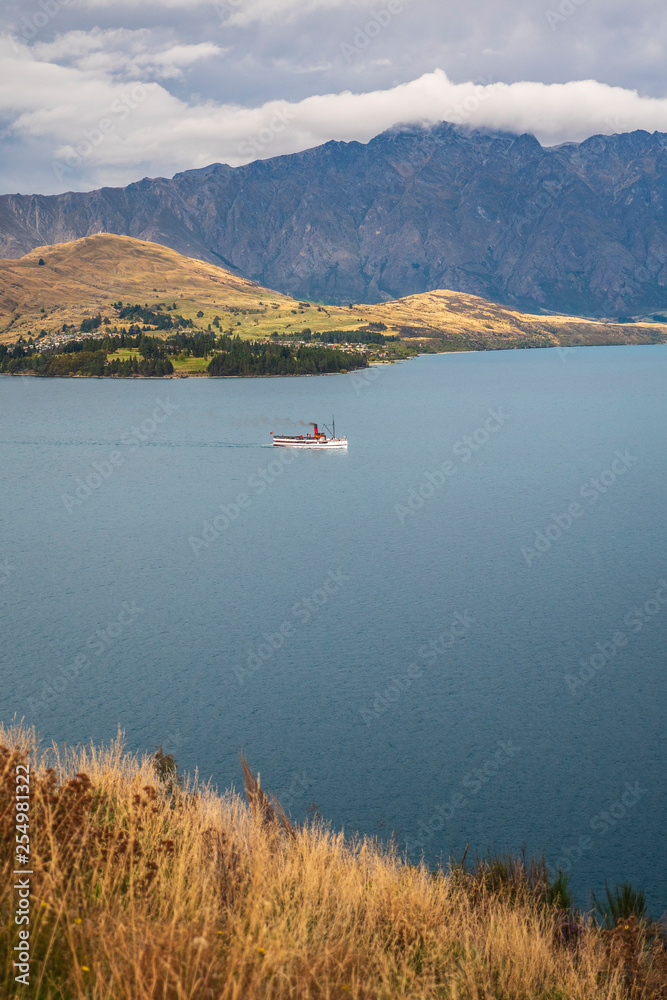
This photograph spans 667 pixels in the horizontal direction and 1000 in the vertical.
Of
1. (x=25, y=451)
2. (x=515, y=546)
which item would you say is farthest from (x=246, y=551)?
(x=25, y=451)

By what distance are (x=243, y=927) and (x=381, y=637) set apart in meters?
30.1

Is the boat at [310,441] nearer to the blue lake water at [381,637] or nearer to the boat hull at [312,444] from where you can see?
the boat hull at [312,444]

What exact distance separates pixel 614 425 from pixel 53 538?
93902 mm

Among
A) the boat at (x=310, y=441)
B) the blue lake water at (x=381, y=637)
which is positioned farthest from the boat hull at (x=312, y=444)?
the blue lake water at (x=381, y=637)

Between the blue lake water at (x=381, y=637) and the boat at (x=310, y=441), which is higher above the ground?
the boat at (x=310, y=441)

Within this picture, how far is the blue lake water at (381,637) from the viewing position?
2788 centimetres

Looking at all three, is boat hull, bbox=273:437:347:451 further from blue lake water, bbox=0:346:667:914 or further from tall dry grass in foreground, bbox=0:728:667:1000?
tall dry grass in foreground, bbox=0:728:667:1000

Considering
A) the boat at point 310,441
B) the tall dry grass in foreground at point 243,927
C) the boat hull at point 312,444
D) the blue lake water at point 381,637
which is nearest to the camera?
the tall dry grass in foreground at point 243,927

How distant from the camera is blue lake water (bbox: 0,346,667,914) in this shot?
2788 centimetres

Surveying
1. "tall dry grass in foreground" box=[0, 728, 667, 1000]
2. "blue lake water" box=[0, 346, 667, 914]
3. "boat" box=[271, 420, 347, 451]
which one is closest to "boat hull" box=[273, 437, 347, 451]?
"boat" box=[271, 420, 347, 451]

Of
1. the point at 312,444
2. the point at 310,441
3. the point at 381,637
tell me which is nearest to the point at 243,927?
the point at 381,637

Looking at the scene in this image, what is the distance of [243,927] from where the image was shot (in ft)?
37.2

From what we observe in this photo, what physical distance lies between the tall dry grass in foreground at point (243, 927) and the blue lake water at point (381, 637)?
10.0 m

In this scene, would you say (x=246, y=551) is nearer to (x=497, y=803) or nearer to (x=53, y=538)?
(x=53, y=538)
